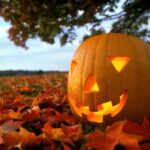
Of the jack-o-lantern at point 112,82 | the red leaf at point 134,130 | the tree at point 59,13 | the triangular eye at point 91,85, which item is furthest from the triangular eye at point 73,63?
the tree at point 59,13

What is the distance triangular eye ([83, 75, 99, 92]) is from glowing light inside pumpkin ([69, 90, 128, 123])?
16cm

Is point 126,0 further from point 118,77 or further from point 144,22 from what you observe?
point 118,77

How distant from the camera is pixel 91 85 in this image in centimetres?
366

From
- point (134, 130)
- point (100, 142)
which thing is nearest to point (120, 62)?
point (134, 130)

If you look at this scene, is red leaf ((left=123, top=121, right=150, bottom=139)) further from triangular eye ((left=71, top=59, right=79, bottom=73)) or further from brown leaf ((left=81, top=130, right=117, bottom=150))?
triangular eye ((left=71, top=59, right=79, bottom=73))

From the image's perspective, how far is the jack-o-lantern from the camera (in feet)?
11.6

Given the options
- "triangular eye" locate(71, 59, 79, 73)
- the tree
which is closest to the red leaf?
"triangular eye" locate(71, 59, 79, 73)

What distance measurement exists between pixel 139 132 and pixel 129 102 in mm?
861

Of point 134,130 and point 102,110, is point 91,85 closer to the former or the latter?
point 102,110

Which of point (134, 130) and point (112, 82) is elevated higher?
point (112, 82)

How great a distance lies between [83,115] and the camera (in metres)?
3.61

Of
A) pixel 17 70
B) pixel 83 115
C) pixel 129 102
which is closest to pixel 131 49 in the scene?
pixel 129 102

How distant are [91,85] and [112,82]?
0.21 meters

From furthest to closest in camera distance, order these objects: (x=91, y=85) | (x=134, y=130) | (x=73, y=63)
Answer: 1. (x=73, y=63)
2. (x=91, y=85)
3. (x=134, y=130)
